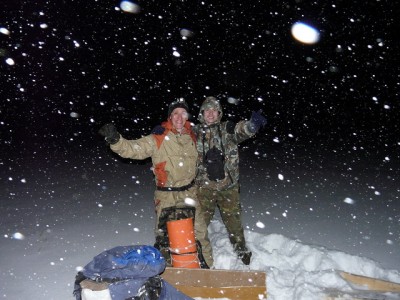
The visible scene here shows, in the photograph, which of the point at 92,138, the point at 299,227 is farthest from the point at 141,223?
the point at 92,138

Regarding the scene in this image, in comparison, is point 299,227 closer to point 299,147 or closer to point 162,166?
point 162,166

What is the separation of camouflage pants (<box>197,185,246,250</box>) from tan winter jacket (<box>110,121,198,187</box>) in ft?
1.26

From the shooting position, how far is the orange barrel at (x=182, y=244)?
391 cm

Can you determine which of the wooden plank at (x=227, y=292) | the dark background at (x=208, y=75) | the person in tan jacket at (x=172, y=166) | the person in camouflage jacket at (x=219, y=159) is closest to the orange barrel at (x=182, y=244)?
the person in tan jacket at (x=172, y=166)

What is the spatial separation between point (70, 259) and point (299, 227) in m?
3.46

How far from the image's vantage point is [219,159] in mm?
4242

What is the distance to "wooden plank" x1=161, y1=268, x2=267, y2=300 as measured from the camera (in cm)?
350

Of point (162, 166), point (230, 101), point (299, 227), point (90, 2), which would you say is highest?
point (90, 2)

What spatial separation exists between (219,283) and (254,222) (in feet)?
8.05

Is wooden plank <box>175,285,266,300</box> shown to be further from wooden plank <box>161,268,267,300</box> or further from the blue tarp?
the blue tarp

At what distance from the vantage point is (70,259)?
4.73 m

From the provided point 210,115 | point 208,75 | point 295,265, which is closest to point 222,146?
point 210,115

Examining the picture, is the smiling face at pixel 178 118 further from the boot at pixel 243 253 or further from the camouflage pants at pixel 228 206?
the boot at pixel 243 253

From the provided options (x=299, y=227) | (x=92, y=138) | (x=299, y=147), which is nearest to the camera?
(x=299, y=227)
